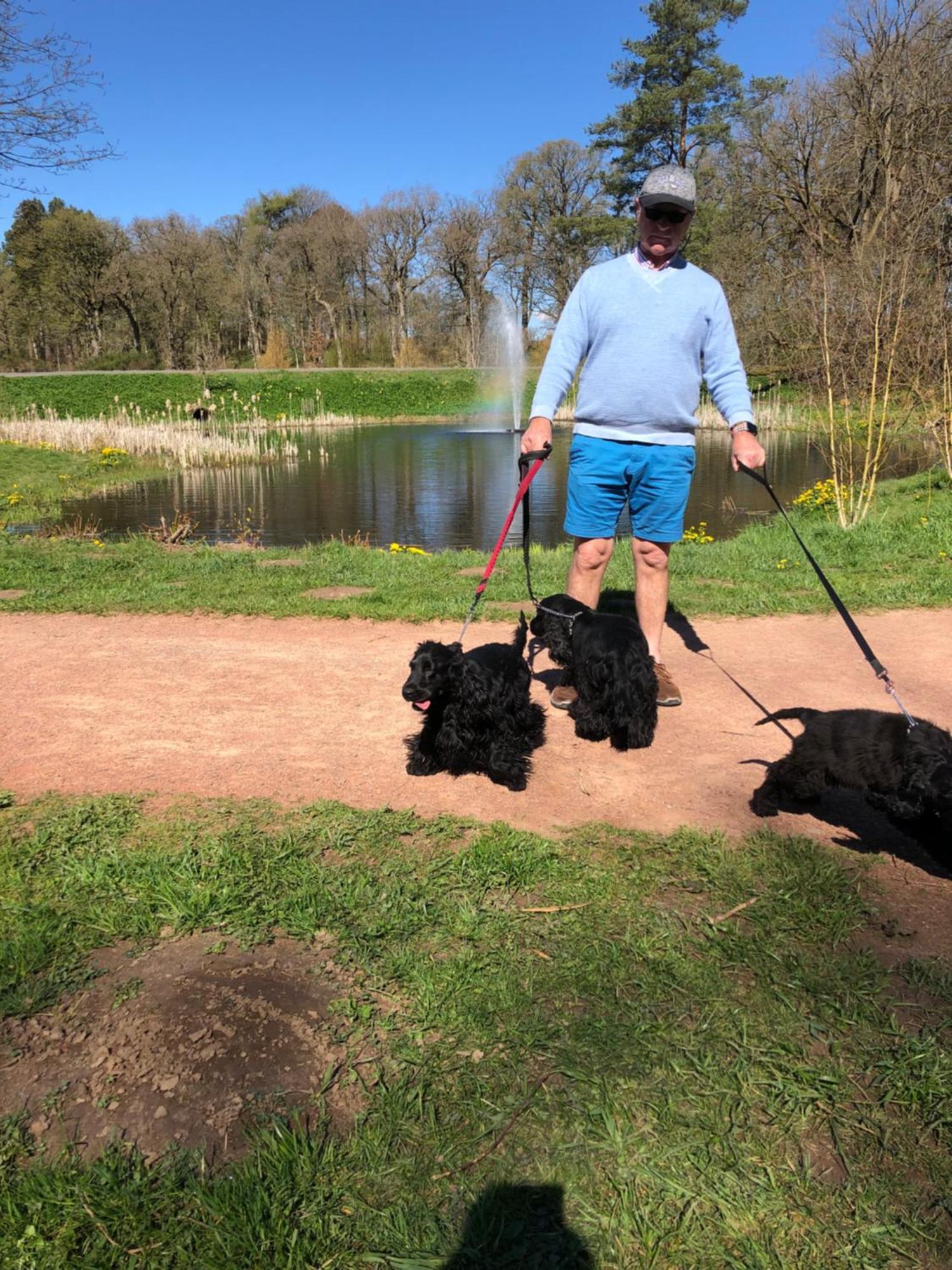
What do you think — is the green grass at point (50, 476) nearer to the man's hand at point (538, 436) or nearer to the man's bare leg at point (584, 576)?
the man's bare leg at point (584, 576)

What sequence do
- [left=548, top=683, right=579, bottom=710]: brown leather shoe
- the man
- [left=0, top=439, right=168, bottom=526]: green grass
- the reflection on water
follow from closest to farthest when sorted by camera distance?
the man
[left=548, top=683, right=579, bottom=710]: brown leather shoe
the reflection on water
[left=0, top=439, right=168, bottom=526]: green grass

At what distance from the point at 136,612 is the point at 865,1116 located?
6534mm

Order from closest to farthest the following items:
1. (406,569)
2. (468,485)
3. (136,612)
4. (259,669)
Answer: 1. (259,669)
2. (136,612)
3. (406,569)
4. (468,485)

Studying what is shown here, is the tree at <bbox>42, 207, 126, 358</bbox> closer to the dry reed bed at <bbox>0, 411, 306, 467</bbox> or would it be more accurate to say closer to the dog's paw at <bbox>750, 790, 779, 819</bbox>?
the dry reed bed at <bbox>0, 411, 306, 467</bbox>

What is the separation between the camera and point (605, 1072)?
2.16m

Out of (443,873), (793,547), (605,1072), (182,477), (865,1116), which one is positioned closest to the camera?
(865,1116)

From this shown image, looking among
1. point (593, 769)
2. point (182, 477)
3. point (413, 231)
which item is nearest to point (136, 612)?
point (593, 769)

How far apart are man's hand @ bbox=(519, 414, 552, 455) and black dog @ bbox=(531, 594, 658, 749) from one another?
3.19ft

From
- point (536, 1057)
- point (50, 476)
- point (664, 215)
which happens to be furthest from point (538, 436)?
point (50, 476)

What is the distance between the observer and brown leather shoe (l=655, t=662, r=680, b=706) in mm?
4828

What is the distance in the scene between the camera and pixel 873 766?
322 cm

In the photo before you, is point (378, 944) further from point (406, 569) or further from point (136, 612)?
point (406, 569)

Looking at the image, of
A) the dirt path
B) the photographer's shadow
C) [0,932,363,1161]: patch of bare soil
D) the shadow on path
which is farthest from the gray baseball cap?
the photographer's shadow

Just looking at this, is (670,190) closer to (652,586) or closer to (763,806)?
(652,586)
